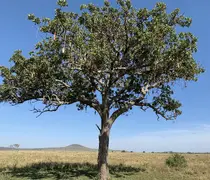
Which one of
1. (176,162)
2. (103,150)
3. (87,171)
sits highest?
(176,162)

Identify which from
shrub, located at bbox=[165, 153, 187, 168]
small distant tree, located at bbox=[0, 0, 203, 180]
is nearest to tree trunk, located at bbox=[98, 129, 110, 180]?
small distant tree, located at bbox=[0, 0, 203, 180]

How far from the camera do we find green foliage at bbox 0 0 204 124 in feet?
65.5

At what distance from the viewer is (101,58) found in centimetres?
1953

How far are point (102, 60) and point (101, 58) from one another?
32 centimetres

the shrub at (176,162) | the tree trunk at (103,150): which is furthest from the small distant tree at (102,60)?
the shrub at (176,162)

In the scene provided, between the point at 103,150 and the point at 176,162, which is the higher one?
the point at 176,162

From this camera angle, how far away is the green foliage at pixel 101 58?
1997cm

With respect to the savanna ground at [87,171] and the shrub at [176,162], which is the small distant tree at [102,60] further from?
the shrub at [176,162]

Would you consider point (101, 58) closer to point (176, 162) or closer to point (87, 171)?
point (87, 171)

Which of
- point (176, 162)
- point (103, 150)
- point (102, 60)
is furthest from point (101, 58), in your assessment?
point (176, 162)

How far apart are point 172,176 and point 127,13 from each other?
520 inches

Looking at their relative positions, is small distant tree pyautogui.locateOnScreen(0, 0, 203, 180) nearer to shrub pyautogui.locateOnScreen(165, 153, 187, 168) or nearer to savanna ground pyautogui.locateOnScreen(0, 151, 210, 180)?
savanna ground pyautogui.locateOnScreen(0, 151, 210, 180)

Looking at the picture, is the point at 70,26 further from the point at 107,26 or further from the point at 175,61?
the point at 175,61

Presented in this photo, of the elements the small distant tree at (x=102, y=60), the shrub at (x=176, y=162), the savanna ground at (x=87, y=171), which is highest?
the small distant tree at (x=102, y=60)
